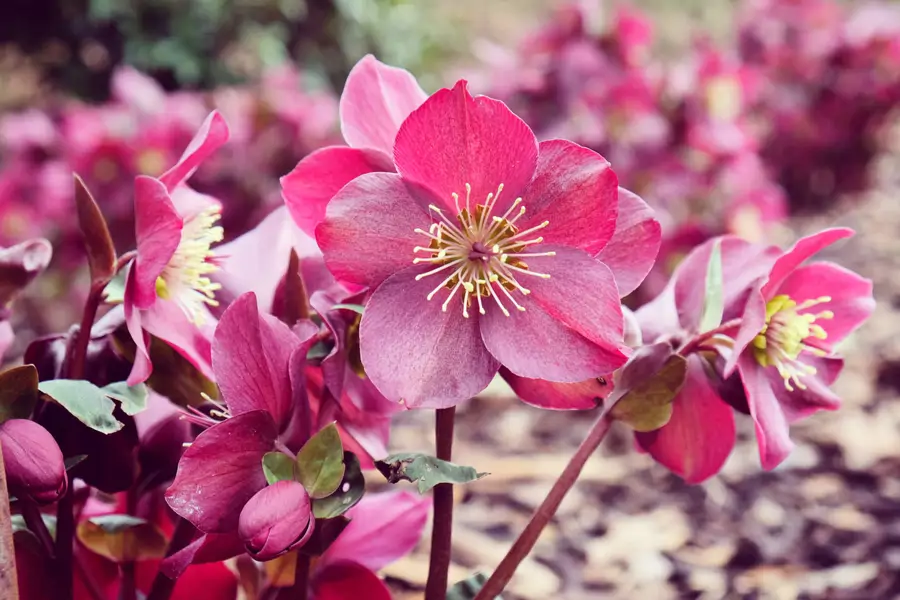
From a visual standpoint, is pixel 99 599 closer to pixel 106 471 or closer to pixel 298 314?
pixel 106 471

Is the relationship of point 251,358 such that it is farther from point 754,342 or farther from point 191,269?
point 754,342

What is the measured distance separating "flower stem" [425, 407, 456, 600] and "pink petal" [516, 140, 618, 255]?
12cm

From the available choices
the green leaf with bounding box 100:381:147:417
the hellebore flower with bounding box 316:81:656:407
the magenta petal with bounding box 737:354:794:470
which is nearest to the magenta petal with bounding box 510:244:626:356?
the hellebore flower with bounding box 316:81:656:407

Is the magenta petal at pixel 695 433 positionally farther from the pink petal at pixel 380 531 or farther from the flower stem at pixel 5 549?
the flower stem at pixel 5 549

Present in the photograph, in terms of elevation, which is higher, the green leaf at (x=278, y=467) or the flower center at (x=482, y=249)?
the flower center at (x=482, y=249)

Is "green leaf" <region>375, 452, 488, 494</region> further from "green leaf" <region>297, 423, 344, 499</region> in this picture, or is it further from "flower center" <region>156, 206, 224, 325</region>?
"flower center" <region>156, 206, 224, 325</region>

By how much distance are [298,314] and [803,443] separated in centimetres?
111

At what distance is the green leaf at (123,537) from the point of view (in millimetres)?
548

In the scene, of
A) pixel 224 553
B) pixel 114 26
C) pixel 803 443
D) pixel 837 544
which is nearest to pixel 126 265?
pixel 224 553

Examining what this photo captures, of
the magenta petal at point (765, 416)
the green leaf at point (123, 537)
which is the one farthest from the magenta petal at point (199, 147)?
the magenta petal at point (765, 416)

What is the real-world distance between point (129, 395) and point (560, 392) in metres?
0.24

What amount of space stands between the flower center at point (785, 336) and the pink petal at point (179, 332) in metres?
0.33

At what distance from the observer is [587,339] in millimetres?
452

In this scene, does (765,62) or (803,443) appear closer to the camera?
(803,443)
